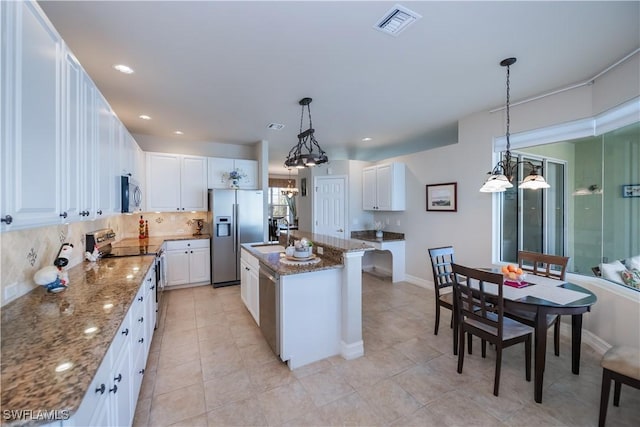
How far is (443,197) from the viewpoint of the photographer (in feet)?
14.4

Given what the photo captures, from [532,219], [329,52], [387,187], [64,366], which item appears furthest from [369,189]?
[64,366]

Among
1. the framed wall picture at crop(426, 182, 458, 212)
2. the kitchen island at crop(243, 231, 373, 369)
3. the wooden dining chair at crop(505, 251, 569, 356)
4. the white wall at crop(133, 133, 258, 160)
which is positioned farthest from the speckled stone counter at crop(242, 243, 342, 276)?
the white wall at crop(133, 133, 258, 160)

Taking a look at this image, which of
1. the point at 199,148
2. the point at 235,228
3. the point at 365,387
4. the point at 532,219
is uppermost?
the point at 199,148

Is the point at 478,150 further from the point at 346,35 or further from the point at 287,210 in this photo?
the point at 287,210

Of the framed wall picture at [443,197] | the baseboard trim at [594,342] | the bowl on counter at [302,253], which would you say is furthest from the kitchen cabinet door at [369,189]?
the baseboard trim at [594,342]

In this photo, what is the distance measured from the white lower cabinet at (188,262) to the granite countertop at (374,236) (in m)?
2.94

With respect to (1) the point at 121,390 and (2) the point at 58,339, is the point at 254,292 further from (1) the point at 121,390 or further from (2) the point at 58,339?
(2) the point at 58,339

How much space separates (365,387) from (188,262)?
3.66 m

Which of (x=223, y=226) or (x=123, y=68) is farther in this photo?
(x=223, y=226)

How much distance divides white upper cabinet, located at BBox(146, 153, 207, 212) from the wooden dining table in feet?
15.7

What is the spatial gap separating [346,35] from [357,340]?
2.69m

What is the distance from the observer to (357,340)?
2.63 meters

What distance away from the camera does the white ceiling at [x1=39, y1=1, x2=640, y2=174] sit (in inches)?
71.2

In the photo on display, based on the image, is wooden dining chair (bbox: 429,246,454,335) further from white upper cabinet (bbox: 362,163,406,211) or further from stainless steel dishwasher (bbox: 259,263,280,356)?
white upper cabinet (bbox: 362,163,406,211)
